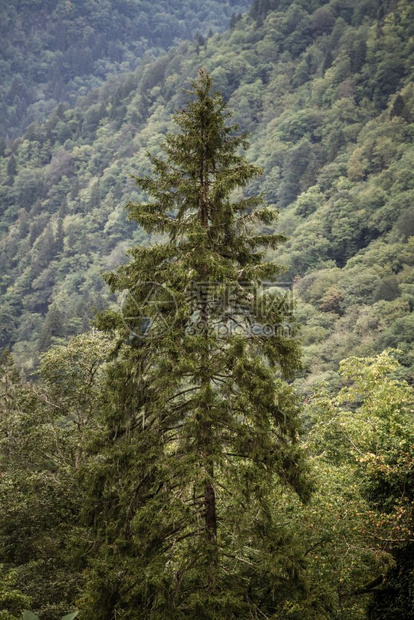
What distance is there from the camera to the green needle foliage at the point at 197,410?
811cm

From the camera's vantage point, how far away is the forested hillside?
76250 millimetres

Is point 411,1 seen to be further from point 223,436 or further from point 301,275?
point 223,436

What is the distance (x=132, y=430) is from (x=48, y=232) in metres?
152

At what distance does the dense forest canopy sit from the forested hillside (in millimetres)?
504

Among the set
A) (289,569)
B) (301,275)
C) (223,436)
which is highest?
(301,275)

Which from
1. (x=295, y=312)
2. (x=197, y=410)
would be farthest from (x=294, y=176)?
(x=197, y=410)

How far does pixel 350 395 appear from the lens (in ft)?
64.7

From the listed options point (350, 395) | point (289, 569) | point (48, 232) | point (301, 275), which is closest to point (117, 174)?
Answer: point (48, 232)

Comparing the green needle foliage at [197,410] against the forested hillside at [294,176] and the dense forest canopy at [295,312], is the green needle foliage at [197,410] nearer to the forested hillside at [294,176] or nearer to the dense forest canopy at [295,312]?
the dense forest canopy at [295,312]

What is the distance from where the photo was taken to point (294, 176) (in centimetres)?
13000

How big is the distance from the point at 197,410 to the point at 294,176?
128449 millimetres

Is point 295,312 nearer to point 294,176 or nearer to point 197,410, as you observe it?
point 197,410

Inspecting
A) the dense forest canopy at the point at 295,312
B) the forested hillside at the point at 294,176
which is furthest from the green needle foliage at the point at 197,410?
the forested hillside at the point at 294,176

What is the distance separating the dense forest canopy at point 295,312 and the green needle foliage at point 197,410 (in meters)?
0.11
